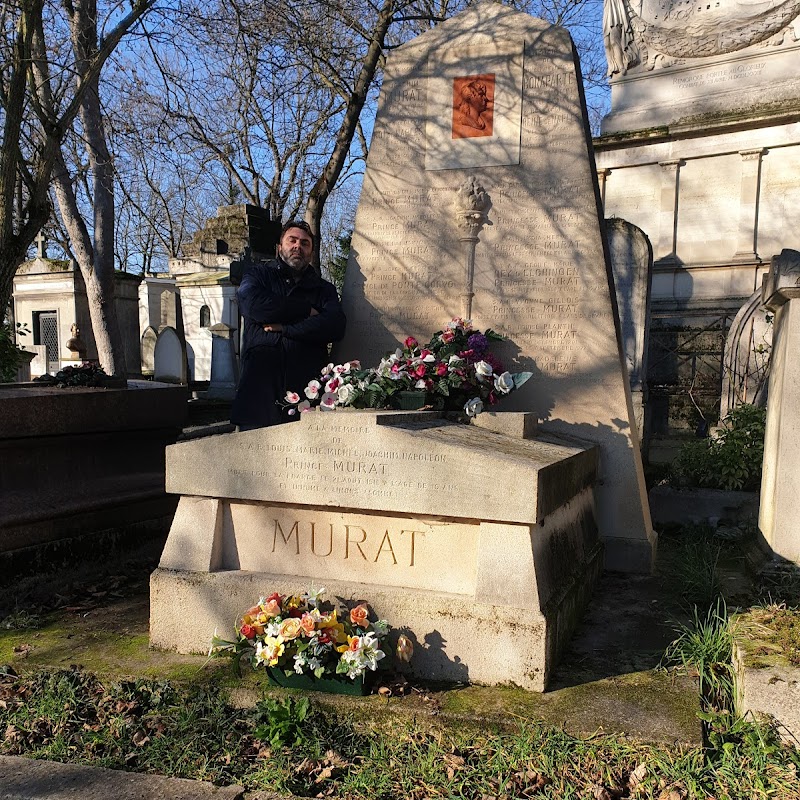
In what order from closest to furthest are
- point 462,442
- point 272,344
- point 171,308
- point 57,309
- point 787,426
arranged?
point 462,442 → point 787,426 → point 272,344 → point 57,309 → point 171,308

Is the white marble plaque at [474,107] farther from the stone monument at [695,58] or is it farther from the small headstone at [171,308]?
the small headstone at [171,308]

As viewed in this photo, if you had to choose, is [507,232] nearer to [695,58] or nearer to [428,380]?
[428,380]

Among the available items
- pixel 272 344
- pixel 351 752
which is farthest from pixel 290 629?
pixel 272 344

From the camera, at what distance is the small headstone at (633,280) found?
830 cm

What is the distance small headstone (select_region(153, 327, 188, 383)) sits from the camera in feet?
54.5

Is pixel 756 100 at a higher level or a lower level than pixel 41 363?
higher

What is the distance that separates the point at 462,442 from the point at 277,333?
203 centimetres

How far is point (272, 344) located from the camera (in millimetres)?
4941

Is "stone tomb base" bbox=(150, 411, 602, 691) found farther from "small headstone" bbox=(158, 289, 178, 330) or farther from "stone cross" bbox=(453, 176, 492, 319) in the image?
"small headstone" bbox=(158, 289, 178, 330)

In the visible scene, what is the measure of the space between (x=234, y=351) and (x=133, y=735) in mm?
13546

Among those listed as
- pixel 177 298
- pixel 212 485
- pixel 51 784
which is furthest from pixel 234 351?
pixel 51 784

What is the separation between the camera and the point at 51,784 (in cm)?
254

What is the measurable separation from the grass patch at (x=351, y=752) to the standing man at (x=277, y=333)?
2.13m

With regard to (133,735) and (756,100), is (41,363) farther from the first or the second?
(133,735)
